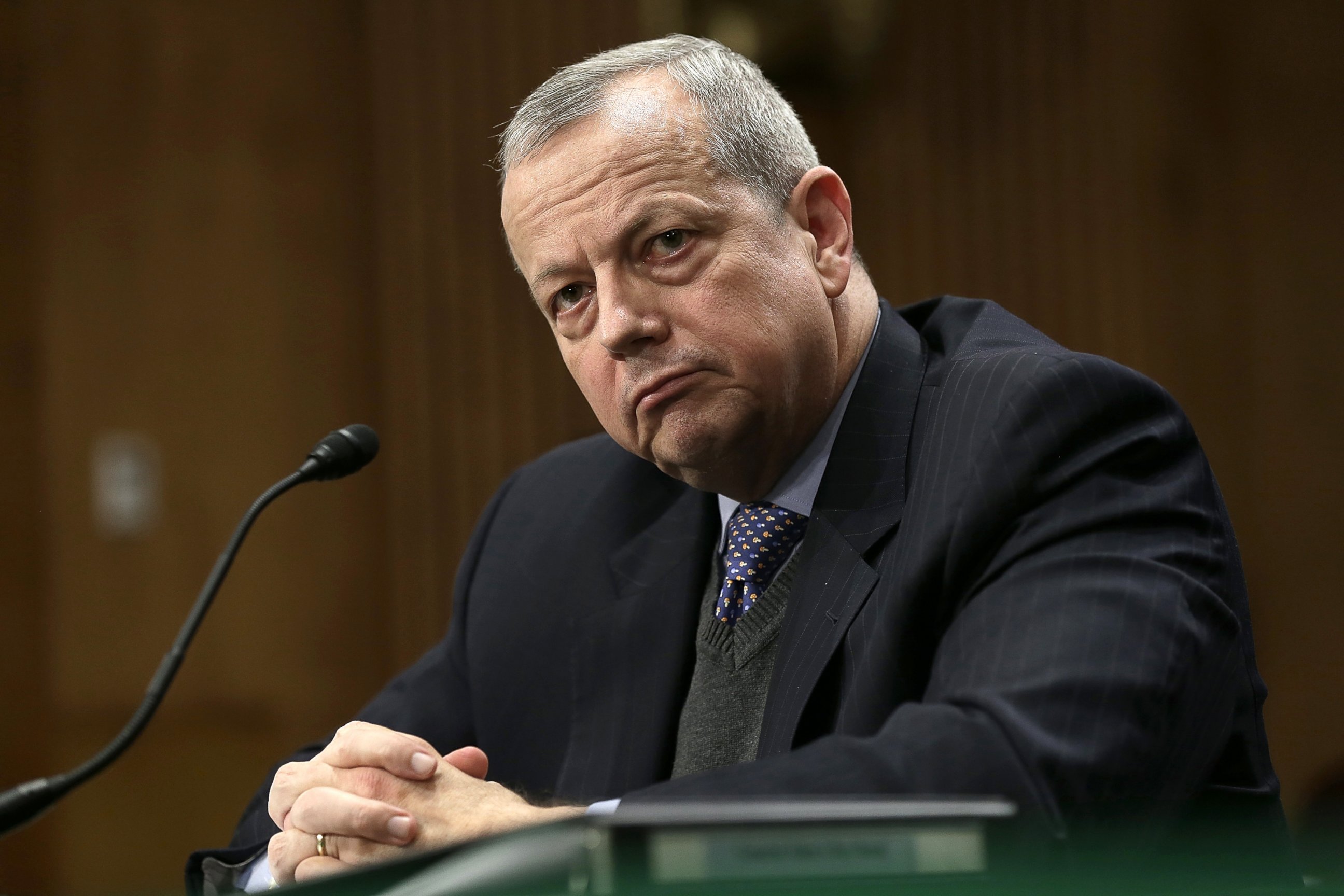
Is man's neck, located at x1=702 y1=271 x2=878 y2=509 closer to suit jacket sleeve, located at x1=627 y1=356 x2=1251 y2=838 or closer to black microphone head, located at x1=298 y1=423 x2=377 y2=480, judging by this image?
suit jacket sleeve, located at x1=627 y1=356 x2=1251 y2=838

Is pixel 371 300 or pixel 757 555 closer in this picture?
pixel 757 555

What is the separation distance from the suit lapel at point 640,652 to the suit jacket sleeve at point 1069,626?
26 cm

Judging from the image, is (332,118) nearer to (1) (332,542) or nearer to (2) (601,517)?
(1) (332,542)

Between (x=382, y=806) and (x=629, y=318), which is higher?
(x=629, y=318)

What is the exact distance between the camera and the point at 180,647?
1410mm

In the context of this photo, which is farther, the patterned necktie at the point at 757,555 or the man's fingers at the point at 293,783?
the patterned necktie at the point at 757,555

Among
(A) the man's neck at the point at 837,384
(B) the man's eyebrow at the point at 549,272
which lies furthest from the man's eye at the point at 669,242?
(A) the man's neck at the point at 837,384

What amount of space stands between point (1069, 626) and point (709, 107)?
0.73 m

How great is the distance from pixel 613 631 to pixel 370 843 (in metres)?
0.53

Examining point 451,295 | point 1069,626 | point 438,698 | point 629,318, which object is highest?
point 451,295

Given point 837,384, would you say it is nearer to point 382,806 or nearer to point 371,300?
point 382,806

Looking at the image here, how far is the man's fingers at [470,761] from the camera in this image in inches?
53.4

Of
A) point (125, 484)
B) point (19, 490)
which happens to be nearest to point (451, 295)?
point (125, 484)

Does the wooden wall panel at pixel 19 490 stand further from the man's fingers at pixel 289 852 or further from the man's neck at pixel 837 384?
the man's neck at pixel 837 384
